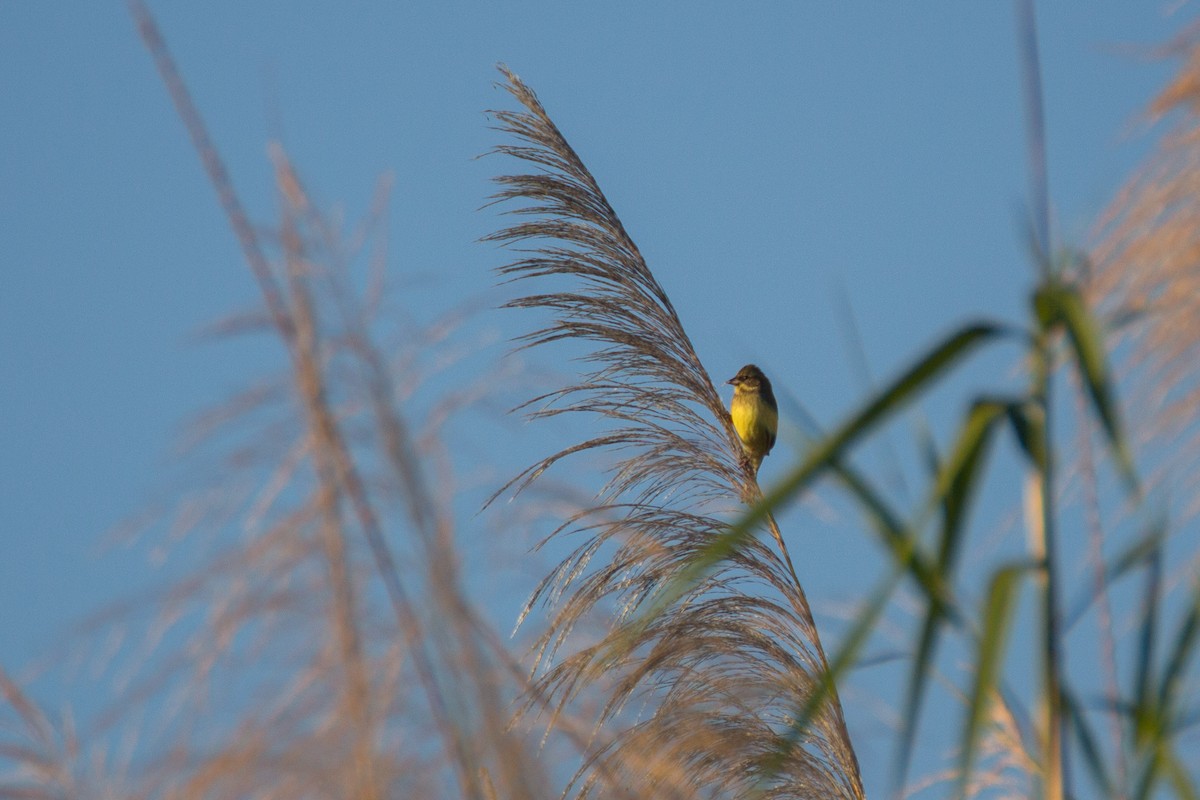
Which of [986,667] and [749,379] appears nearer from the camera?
[986,667]

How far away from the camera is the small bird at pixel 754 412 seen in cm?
654

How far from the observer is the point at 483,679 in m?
1.60

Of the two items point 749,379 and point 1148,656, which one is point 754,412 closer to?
point 749,379

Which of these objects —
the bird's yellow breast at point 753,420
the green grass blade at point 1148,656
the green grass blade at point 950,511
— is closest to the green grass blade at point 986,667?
the green grass blade at point 950,511

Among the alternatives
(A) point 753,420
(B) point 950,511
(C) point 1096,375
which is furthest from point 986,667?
(A) point 753,420

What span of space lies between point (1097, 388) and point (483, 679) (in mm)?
760

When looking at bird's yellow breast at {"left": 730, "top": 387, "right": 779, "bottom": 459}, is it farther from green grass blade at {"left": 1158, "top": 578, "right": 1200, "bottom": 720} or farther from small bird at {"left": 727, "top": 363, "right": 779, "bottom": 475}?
green grass blade at {"left": 1158, "top": 578, "right": 1200, "bottom": 720}

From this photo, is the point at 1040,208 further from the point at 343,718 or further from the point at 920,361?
the point at 343,718

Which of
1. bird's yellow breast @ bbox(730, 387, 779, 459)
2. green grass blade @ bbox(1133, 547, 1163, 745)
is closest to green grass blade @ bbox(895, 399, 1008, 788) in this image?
green grass blade @ bbox(1133, 547, 1163, 745)

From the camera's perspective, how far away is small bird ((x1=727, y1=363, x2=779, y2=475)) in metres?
6.54

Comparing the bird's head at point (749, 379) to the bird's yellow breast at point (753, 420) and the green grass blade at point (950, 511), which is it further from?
the green grass blade at point (950, 511)

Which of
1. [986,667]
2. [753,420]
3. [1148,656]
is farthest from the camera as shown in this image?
[753,420]

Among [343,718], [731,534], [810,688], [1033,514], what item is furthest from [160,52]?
[810,688]

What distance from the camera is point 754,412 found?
6.56m
